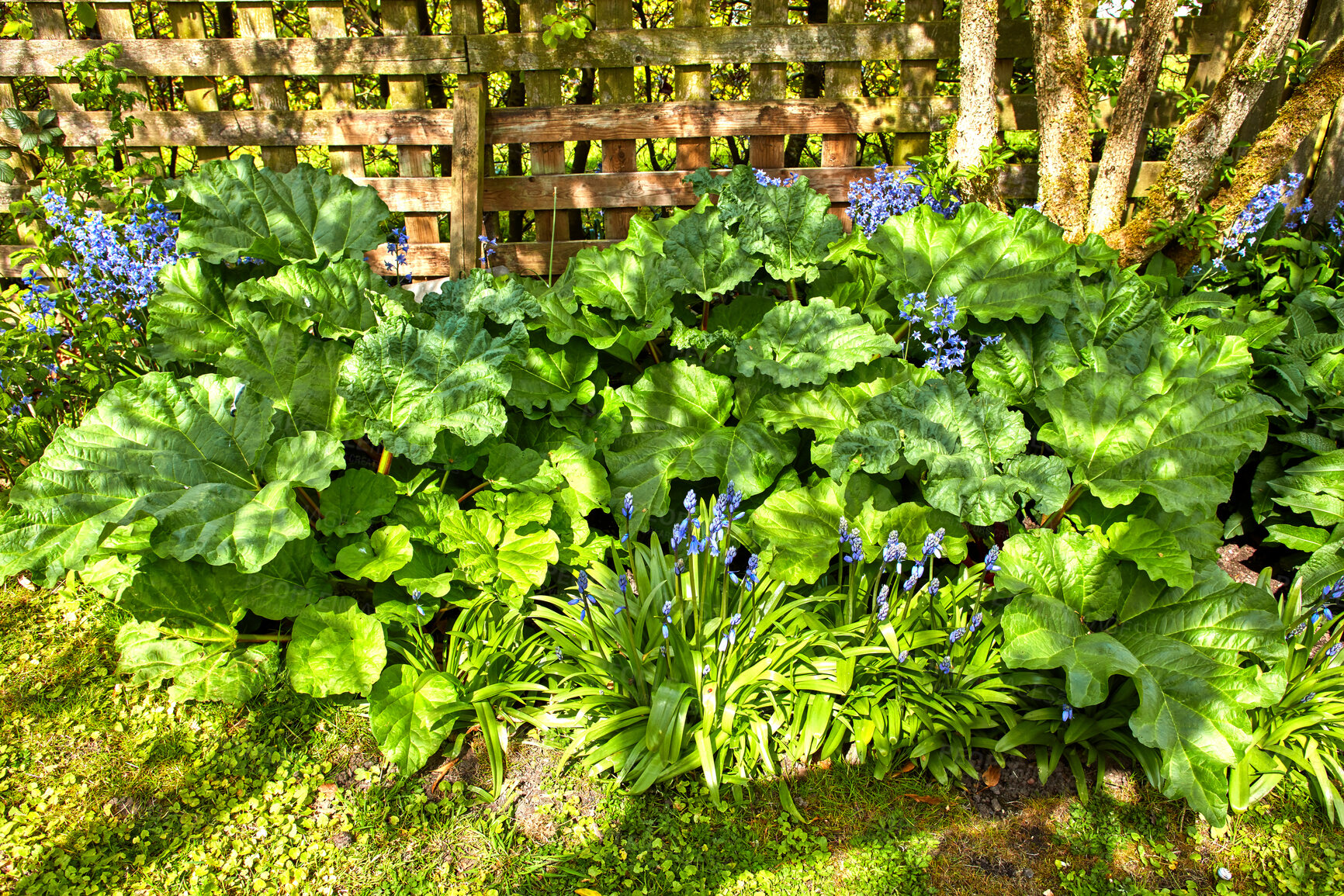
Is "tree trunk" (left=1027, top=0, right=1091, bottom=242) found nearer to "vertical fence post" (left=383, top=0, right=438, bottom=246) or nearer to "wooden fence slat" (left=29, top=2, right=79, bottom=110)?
"vertical fence post" (left=383, top=0, right=438, bottom=246)

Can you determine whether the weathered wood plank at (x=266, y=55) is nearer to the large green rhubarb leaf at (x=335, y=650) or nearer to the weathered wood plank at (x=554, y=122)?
the weathered wood plank at (x=554, y=122)

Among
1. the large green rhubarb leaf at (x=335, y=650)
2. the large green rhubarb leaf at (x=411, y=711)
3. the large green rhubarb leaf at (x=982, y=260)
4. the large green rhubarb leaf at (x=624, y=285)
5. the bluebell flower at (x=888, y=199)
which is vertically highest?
the bluebell flower at (x=888, y=199)

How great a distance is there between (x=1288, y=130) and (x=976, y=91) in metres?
1.43

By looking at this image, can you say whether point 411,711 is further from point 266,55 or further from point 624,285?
point 266,55

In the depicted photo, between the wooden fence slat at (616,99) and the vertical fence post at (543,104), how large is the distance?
214 millimetres

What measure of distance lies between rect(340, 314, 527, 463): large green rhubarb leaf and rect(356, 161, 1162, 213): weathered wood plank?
1870mm

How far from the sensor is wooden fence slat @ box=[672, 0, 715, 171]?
4.21 meters

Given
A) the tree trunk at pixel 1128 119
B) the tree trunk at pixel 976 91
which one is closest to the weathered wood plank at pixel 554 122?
the tree trunk at pixel 976 91

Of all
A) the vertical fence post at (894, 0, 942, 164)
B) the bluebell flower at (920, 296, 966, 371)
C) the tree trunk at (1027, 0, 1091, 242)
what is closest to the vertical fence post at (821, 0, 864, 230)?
the vertical fence post at (894, 0, 942, 164)

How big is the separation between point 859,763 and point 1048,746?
0.56 m

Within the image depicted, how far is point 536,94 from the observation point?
4.34 metres

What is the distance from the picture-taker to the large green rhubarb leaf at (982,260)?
316cm

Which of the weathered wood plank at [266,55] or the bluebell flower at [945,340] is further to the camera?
the weathered wood plank at [266,55]

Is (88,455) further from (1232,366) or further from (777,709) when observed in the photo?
(1232,366)
